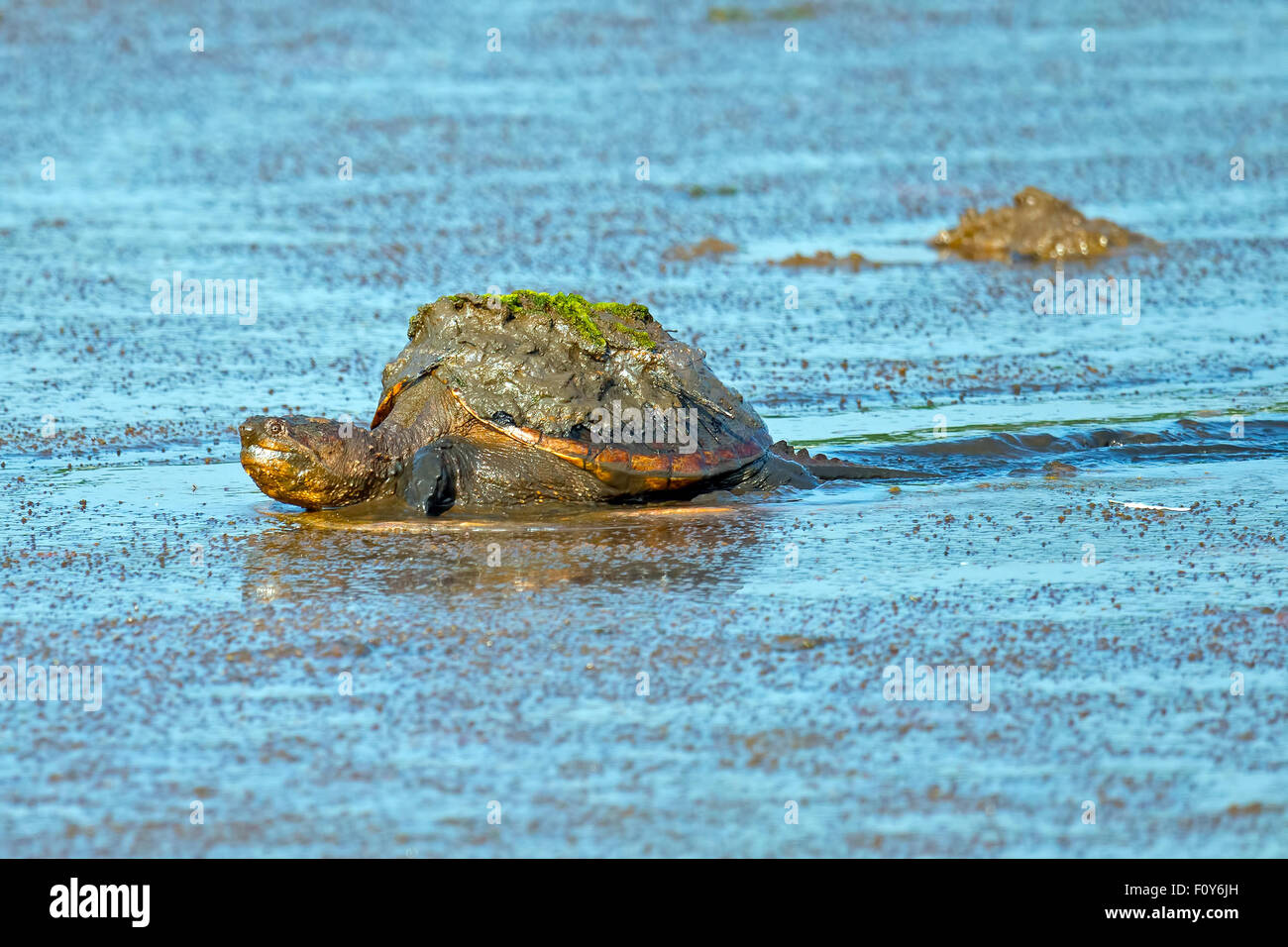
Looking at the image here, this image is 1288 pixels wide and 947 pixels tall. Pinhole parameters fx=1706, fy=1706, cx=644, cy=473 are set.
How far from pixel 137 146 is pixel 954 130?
6742mm

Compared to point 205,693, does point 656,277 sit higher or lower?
higher

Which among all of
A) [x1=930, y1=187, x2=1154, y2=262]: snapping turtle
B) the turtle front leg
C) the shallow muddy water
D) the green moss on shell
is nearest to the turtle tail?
the shallow muddy water

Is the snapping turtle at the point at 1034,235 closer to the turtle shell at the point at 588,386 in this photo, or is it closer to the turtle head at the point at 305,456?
the turtle shell at the point at 588,386

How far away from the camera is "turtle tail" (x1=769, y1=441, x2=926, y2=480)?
6.85m

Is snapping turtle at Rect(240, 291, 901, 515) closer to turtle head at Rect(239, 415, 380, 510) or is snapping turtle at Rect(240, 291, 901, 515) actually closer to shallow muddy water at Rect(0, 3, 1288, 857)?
turtle head at Rect(239, 415, 380, 510)

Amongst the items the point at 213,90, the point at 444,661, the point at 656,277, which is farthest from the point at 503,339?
the point at 213,90

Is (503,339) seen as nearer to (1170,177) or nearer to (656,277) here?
(656,277)

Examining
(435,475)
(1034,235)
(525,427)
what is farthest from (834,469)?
(1034,235)

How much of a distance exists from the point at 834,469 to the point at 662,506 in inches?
31.4

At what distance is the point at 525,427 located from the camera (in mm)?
6312

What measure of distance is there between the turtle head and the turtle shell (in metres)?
0.36

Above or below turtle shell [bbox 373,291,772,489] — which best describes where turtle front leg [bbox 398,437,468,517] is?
below

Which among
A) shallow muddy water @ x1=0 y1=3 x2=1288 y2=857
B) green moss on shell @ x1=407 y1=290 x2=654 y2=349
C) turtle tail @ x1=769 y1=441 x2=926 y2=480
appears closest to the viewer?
shallow muddy water @ x1=0 y1=3 x2=1288 y2=857

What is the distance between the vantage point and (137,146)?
44.4 ft
